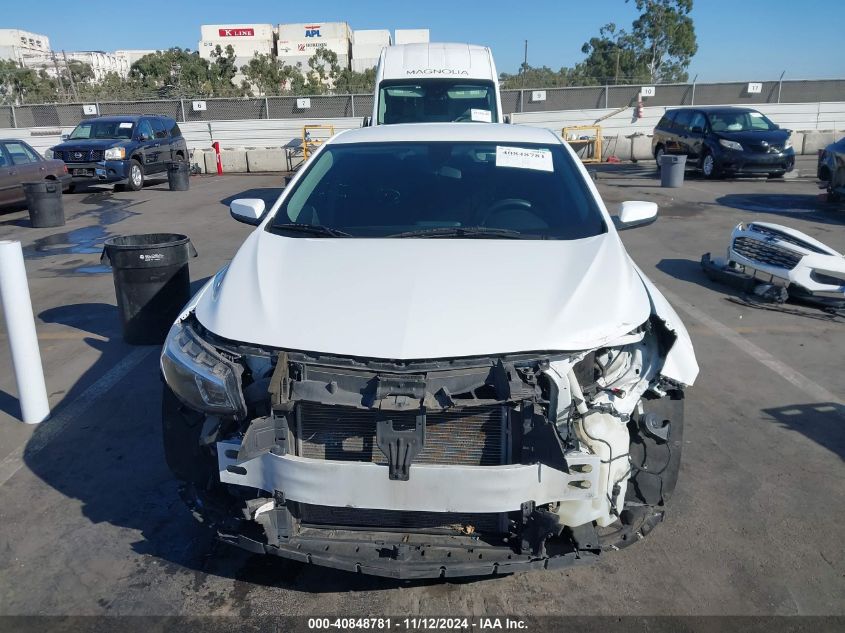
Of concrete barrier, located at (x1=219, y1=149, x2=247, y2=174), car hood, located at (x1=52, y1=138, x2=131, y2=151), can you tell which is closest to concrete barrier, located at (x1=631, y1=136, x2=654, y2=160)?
concrete barrier, located at (x1=219, y1=149, x2=247, y2=174)

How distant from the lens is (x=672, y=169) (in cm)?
1596

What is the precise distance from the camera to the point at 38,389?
4.65 metres

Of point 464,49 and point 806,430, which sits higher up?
point 464,49

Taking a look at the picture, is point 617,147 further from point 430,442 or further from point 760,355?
point 430,442

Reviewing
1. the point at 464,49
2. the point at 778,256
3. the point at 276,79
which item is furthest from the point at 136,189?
the point at 276,79

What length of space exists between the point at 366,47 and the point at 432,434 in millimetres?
89192

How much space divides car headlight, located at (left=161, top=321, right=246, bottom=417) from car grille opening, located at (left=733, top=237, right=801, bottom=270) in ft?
20.5

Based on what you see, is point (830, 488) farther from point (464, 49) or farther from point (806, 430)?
point (464, 49)

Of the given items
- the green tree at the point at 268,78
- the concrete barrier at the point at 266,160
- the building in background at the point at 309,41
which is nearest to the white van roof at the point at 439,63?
the concrete barrier at the point at 266,160

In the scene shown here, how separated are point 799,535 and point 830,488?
0.58m

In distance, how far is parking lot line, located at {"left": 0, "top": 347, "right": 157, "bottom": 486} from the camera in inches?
163

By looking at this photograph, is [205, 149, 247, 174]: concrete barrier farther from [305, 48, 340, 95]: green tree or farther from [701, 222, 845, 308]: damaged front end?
[305, 48, 340, 95]: green tree

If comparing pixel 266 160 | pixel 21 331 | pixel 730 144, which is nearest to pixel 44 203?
pixel 21 331

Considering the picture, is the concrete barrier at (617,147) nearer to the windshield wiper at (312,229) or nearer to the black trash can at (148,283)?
the black trash can at (148,283)
